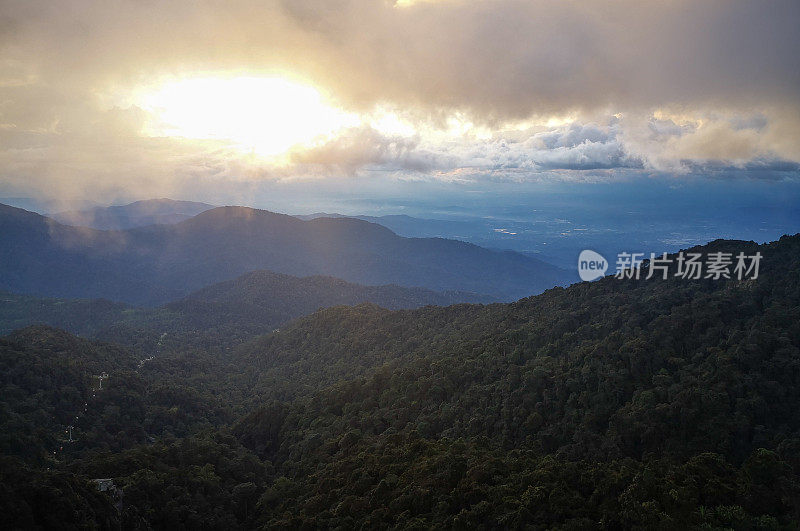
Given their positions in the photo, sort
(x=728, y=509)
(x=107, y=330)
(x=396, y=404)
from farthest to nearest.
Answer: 1. (x=107, y=330)
2. (x=396, y=404)
3. (x=728, y=509)

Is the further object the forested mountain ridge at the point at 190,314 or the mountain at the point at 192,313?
the mountain at the point at 192,313

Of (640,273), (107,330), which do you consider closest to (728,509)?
(640,273)

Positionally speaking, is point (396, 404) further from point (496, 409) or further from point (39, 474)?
point (39, 474)

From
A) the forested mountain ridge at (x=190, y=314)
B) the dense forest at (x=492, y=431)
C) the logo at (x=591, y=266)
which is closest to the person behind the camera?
the dense forest at (x=492, y=431)

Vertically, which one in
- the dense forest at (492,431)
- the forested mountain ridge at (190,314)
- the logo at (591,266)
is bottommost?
the forested mountain ridge at (190,314)

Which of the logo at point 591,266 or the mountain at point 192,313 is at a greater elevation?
the logo at point 591,266

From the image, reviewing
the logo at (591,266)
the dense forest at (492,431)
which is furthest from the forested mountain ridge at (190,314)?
the logo at (591,266)

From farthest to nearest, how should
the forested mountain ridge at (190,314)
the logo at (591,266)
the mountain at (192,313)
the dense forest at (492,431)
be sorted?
the mountain at (192,313)
the forested mountain ridge at (190,314)
the logo at (591,266)
the dense forest at (492,431)

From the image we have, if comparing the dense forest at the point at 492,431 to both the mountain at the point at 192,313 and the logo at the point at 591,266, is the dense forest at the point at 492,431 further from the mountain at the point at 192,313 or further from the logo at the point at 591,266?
the mountain at the point at 192,313

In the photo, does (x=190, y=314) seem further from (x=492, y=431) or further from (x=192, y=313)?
(x=492, y=431)
